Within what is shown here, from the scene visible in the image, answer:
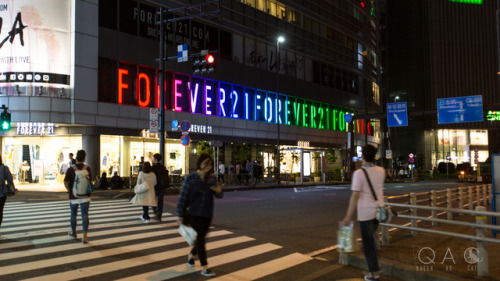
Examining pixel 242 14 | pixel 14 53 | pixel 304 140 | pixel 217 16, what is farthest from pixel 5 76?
pixel 304 140

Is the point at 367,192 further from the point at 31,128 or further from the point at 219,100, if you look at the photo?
the point at 219,100

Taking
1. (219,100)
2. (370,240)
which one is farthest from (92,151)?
(370,240)

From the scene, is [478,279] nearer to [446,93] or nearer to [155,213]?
[155,213]

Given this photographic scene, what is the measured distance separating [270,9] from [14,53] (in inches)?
959

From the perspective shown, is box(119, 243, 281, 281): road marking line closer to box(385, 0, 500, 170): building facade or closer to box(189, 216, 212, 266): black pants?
box(189, 216, 212, 266): black pants

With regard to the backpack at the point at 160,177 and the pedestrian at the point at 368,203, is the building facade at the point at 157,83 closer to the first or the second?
the backpack at the point at 160,177

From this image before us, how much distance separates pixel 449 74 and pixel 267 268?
93.4 metres

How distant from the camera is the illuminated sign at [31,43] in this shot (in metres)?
24.5

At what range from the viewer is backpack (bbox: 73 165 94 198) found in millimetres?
9117

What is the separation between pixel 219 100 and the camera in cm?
3597

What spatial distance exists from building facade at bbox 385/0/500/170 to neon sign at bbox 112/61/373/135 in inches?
1840

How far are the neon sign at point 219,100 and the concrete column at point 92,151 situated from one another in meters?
3.07

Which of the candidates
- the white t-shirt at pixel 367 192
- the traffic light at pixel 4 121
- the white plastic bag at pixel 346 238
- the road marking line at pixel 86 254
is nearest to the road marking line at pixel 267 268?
the white plastic bag at pixel 346 238

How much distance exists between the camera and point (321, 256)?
328 inches
